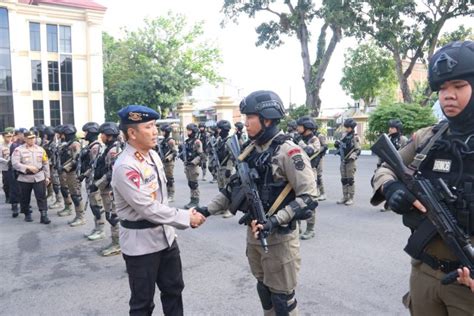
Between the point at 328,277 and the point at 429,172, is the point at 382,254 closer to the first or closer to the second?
the point at 328,277

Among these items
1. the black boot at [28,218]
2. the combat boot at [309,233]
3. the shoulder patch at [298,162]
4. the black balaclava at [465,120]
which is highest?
the black balaclava at [465,120]

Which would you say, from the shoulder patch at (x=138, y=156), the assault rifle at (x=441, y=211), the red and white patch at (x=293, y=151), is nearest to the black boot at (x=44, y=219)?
the shoulder patch at (x=138, y=156)

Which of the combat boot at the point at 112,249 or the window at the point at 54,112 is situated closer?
the combat boot at the point at 112,249

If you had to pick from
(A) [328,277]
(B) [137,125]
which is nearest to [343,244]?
(A) [328,277]

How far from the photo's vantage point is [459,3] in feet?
58.1

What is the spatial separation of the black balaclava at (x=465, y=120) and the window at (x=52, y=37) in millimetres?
34352

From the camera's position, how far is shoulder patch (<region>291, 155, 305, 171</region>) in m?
2.86

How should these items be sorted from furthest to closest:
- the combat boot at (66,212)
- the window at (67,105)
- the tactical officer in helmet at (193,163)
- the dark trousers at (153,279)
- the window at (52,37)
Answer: the window at (67,105)
the window at (52,37)
the tactical officer in helmet at (193,163)
the combat boot at (66,212)
the dark trousers at (153,279)

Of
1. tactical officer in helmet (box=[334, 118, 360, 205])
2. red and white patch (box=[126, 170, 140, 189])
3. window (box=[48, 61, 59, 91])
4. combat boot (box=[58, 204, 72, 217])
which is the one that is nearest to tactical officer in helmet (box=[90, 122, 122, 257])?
red and white patch (box=[126, 170, 140, 189])

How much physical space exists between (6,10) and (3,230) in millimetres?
27534

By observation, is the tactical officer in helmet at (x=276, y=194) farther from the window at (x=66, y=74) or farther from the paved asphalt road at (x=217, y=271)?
the window at (x=66, y=74)

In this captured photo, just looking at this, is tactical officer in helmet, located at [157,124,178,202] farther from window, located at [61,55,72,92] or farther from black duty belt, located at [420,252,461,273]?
window, located at [61,55,72,92]

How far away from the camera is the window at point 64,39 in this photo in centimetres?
3172

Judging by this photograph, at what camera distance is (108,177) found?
5547mm
